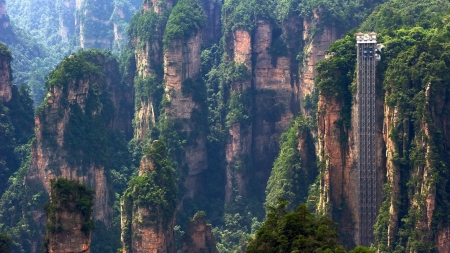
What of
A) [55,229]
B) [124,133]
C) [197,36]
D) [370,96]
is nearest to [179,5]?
[197,36]

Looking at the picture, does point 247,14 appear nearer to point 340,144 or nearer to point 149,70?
point 149,70

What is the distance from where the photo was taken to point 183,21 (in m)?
88.4

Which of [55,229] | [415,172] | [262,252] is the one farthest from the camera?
[415,172]

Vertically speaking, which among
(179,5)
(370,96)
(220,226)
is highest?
(179,5)

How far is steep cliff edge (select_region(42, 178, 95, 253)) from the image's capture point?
57125 millimetres

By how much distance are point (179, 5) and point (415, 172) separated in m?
28.5

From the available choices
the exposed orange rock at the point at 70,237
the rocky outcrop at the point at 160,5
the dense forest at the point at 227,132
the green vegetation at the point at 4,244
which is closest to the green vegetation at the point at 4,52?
the dense forest at the point at 227,132

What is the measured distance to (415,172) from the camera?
65.9 metres

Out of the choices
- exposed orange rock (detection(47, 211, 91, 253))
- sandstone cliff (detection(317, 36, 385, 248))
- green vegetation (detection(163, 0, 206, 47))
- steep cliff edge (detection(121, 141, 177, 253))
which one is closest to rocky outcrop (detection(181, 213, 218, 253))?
steep cliff edge (detection(121, 141, 177, 253))

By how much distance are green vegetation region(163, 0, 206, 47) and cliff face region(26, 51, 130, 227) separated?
6621 mm

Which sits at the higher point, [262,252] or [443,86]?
[443,86]

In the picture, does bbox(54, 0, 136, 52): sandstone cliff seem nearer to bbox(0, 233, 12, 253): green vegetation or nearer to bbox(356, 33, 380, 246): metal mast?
bbox(356, 33, 380, 246): metal mast

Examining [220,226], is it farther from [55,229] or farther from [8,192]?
[55,229]

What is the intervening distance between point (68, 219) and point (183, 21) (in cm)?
3236
